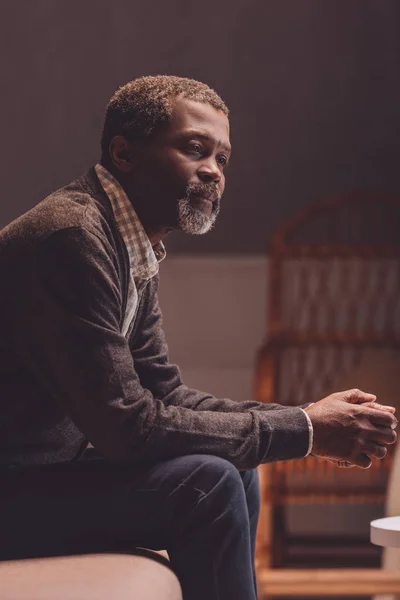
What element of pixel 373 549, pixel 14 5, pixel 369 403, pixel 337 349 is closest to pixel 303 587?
pixel 369 403

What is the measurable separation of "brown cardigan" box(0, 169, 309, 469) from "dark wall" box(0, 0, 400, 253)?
1690 mm

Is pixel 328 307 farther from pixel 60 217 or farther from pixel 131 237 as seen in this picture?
pixel 60 217

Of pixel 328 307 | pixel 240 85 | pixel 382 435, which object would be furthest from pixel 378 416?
pixel 240 85

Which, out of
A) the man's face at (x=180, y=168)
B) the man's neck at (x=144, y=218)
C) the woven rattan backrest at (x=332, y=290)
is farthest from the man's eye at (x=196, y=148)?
the woven rattan backrest at (x=332, y=290)

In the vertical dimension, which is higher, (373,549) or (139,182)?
(139,182)

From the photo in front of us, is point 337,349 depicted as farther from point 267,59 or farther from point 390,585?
point 390,585

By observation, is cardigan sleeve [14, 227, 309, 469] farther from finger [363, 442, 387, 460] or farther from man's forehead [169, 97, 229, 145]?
man's forehead [169, 97, 229, 145]

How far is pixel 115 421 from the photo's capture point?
1.21 metres

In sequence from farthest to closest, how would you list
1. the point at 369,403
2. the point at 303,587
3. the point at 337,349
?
the point at 337,349
the point at 369,403
the point at 303,587

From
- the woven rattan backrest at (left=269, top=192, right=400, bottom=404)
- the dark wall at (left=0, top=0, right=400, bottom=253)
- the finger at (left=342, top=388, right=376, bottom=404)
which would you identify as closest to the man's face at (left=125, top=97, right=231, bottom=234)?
the finger at (left=342, top=388, right=376, bottom=404)

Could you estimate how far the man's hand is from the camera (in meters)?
1.32

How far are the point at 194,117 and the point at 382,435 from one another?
522mm

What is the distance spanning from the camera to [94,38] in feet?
9.75

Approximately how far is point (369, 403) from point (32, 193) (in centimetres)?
187
